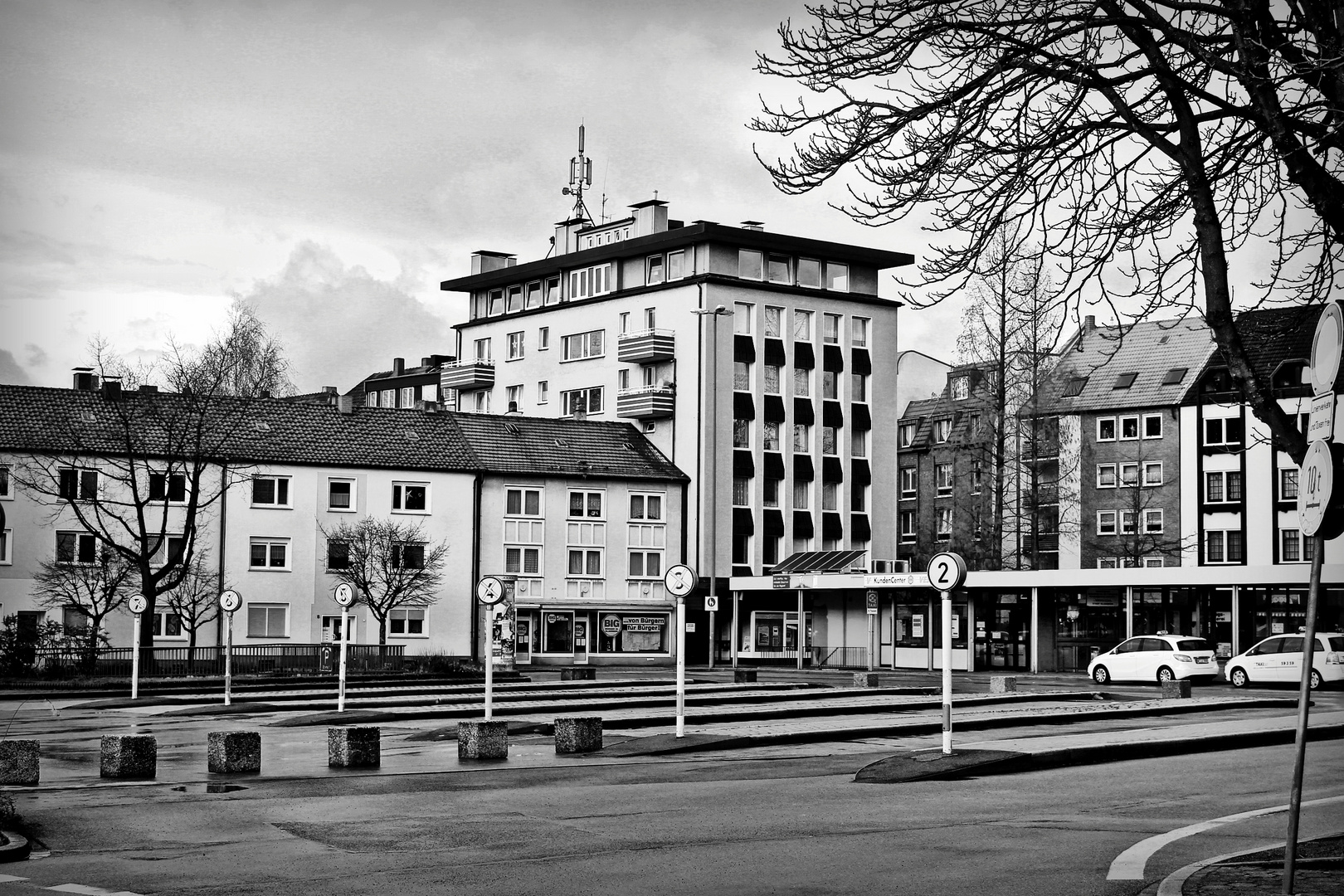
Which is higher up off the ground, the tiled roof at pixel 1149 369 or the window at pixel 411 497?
the tiled roof at pixel 1149 369

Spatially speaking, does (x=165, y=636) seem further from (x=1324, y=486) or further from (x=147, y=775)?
(x=1324, y=486)

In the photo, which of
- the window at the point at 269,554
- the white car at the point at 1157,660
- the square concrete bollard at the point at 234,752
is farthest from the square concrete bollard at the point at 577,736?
the window at the point at 269,554

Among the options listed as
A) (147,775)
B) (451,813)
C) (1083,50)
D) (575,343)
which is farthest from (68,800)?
(575,343)

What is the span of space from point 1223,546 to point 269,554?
1702 inches

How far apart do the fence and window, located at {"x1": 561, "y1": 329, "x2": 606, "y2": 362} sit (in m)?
27.0

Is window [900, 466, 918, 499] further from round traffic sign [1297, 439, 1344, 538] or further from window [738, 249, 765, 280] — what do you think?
round traffic sign [1297, 439, 1344, 538]

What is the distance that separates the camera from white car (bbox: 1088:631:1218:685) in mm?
49375

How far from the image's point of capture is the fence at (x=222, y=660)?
177 ft

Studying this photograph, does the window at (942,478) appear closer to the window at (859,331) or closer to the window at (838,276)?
the window at (859,331)

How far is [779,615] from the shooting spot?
7881 centimetres

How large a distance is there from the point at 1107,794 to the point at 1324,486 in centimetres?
909

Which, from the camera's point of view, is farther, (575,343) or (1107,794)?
(575,343)

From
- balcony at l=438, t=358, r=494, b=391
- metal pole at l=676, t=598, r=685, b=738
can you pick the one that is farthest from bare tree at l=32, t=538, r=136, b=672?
metal pole at l=676, t=598, r=685, b=738

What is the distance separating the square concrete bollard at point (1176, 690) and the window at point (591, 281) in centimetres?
5230
